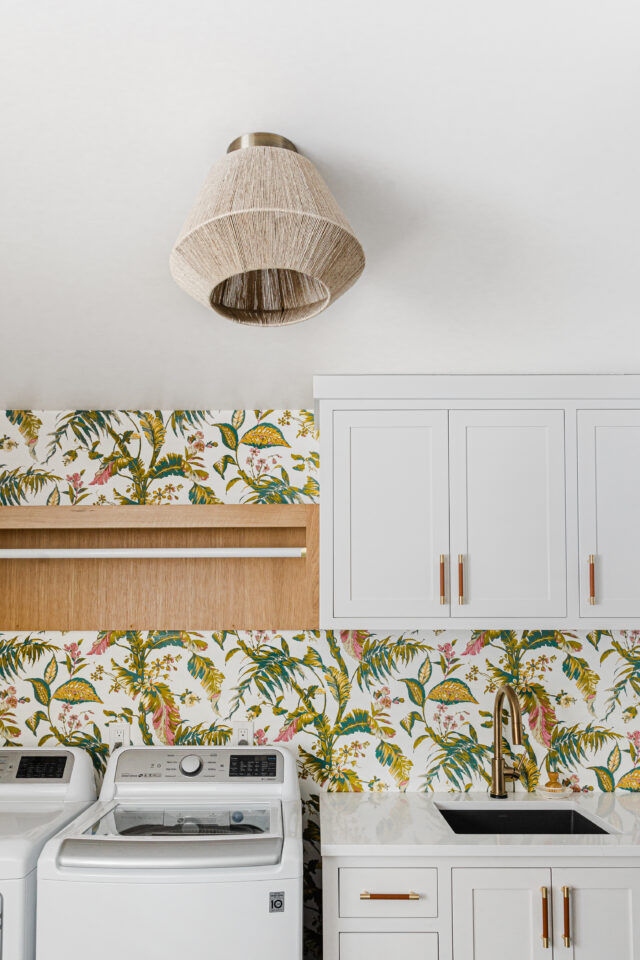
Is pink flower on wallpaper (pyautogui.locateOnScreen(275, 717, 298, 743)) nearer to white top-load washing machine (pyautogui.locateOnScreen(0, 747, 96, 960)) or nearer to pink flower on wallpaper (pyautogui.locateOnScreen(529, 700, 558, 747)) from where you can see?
white top-load washing machine (pyautogui.locateOnScreen(0, 747, 96, 960))

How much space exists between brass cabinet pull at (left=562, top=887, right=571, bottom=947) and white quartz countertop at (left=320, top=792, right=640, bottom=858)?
0.39 ft

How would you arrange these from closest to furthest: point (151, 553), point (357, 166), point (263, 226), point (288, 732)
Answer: point (263, 226) < point (357, 166) < point (151, 553) < point (288, 732)

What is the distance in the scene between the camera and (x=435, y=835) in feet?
8.07

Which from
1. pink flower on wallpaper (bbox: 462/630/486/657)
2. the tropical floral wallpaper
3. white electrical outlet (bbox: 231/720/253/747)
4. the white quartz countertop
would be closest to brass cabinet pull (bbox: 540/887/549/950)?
the white quartz countertop

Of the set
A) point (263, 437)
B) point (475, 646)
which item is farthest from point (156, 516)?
point (475, 646)

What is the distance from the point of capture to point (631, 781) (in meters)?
3.05

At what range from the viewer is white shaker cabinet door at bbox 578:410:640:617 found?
8.98 feet

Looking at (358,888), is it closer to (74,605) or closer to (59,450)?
(74,605)

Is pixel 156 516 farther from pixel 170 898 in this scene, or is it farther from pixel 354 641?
pixel 170 898

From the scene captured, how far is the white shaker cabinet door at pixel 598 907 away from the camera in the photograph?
2.36 meters

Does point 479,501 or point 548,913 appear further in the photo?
point 479,501

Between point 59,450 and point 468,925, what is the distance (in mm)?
2216

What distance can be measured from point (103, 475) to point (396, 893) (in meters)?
1.85

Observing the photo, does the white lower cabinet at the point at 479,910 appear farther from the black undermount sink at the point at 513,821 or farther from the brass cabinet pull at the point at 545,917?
the black undermount sink at the point at 513,821
